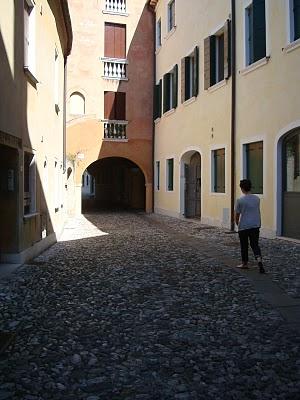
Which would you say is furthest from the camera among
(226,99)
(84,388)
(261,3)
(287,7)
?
(226,99)

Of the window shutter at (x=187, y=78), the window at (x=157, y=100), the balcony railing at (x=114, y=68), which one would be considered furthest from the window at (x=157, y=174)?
the window shutter at (x=187, y=78)

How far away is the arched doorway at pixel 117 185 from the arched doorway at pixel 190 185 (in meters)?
7.05

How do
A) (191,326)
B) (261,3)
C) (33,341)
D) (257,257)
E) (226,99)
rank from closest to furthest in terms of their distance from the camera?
1. (33,341)
2. (191,326)
3. (257,257)
4. (261,3)
5. (226,99)

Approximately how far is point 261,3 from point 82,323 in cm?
1047

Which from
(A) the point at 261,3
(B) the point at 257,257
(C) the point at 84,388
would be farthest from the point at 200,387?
(A) the point at 261,3

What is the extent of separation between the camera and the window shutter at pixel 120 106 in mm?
23297

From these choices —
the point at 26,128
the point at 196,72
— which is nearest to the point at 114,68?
the point at 196,72

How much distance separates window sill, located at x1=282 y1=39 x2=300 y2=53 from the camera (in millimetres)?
11016

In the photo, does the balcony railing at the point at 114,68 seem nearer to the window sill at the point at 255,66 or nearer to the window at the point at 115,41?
the window at the point at 115,41

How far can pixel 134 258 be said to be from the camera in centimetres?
965

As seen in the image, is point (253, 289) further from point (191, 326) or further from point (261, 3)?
point (261, 3)

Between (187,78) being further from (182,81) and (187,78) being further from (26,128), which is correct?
(26,128)

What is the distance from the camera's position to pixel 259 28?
1280 cm

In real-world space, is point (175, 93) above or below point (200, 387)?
above
